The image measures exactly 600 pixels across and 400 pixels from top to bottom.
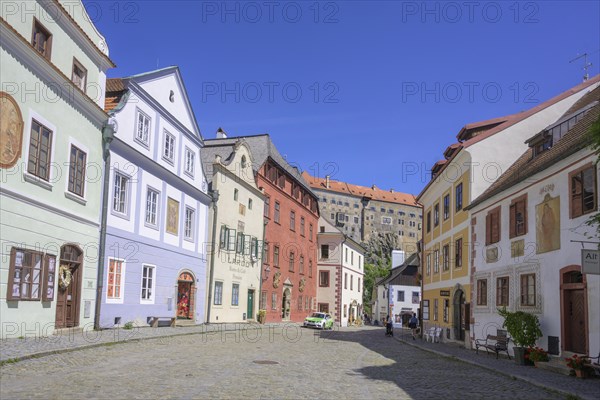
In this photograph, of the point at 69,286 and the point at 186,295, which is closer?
the point at 69,286

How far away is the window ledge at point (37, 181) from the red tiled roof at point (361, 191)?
4763 inches

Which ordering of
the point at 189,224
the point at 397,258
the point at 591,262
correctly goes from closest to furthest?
the point at 591,262, the point at 189,224, the point at 397,258

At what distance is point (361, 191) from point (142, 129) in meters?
128

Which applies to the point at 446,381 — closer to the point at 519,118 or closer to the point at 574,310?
the point at 574,310

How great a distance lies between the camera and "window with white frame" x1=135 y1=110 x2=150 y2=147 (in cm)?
2519

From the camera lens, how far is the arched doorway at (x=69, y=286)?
63.0ft

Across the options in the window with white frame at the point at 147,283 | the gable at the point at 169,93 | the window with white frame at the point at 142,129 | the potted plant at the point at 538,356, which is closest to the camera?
the potted plant at the point at 538,356

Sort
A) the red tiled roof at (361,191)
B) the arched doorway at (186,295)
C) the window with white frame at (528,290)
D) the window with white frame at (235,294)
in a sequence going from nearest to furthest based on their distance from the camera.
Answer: the window with white frame at (528,290)
the arched doorway at (186,295)
the window with white frame at (235,294)
the red tiled roof at (361,191)

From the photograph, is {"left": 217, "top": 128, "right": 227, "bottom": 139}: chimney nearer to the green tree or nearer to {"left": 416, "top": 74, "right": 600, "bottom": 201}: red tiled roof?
{"left": 416, "top": 74, "right": 600, "bottom": 201}: red tiled roof

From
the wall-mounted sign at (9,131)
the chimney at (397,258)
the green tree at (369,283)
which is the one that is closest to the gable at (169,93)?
the wall-mounted sign at (9,131)

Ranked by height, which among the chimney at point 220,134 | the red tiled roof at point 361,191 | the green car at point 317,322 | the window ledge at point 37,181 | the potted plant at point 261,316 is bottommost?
the green car at point 317,322

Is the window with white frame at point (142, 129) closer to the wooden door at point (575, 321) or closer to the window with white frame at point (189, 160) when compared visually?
the window with white frame at point (189, 160)

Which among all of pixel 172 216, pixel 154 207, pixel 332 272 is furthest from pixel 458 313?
pixel 332 272

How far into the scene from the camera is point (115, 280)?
23328mm
